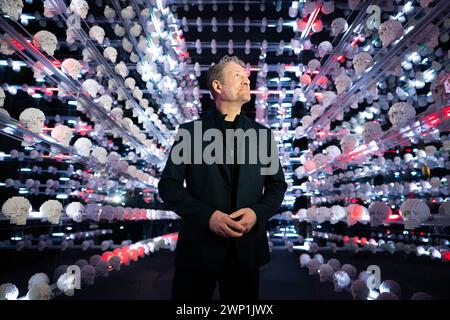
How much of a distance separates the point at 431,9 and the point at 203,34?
3067 millimetres

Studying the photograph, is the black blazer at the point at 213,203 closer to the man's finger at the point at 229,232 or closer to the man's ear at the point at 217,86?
the man's finger at the point at 229,232

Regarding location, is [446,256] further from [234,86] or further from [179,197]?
[179,197]

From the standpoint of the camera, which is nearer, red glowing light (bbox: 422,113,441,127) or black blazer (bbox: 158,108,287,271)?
black blazer (bbox: 158,108,287,271)

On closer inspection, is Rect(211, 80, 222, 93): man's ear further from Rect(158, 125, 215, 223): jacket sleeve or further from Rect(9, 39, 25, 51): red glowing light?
Rect(9, 39, 25, 51): red glowing light

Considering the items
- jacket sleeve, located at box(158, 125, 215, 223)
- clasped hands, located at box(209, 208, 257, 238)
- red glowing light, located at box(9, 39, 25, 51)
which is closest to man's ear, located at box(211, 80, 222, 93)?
jacket sleeve, located at box(158, 125, 215, 223)

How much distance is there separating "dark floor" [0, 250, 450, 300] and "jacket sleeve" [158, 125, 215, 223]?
1927 millimetres

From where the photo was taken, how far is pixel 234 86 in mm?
→ 1780

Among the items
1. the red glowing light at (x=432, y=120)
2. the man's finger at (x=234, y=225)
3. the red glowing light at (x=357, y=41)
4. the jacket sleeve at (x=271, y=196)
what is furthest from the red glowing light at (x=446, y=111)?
the red glowing light at (x=357, y=41)

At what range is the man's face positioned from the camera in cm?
178

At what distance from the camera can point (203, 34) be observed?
4.61 m

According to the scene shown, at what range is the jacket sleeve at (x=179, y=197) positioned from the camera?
4.72ft

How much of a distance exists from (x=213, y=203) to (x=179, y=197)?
0.16m
